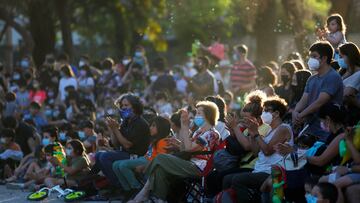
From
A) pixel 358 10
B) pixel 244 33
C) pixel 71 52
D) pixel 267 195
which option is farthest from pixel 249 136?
pixel 244 33

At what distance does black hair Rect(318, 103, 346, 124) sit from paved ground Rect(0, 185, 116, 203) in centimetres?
532

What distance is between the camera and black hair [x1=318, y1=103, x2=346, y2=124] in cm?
1030

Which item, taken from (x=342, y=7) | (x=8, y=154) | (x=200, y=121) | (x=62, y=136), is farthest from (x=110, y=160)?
(x=342, y=7)

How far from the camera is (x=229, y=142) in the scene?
12.0 metres

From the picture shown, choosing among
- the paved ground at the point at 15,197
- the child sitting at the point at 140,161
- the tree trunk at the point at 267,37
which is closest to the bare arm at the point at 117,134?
the child sitting at the point at 140,161

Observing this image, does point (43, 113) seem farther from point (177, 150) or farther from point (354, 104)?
point (354, 104)

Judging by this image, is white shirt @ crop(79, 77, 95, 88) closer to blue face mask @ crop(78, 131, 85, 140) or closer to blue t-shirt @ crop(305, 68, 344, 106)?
blue face mask @ crop(78, 131, 85, 140)

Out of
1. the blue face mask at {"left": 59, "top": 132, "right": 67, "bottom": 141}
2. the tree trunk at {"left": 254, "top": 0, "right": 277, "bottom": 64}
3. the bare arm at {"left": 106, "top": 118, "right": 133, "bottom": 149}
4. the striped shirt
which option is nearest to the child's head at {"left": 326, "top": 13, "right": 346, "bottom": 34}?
the bare arm at {"left": 106, "top": 118, "right": 133, "bottom": 149}

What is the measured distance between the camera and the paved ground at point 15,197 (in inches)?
579

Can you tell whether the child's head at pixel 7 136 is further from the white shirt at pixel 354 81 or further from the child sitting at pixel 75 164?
the white shirt at pixel 354 81

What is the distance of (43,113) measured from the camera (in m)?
21.3

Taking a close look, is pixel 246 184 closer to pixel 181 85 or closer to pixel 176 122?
pixel 176 122

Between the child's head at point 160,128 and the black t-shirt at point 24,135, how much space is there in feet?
18.6

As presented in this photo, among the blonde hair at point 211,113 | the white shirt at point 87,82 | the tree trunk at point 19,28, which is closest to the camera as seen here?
the blonde hair at point 211,113
